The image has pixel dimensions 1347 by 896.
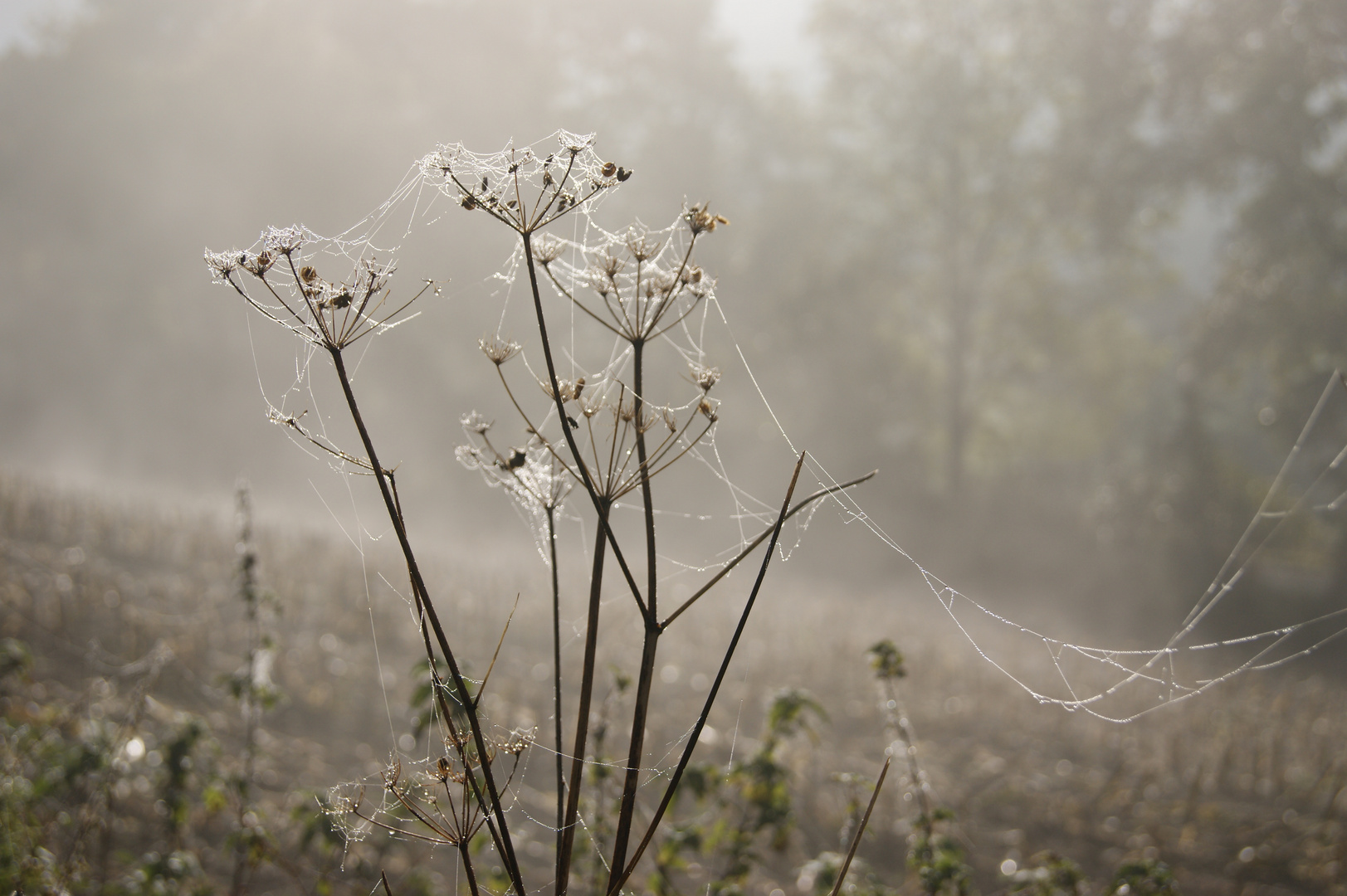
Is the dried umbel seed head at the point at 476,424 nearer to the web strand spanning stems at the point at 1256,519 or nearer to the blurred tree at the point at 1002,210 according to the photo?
the web strand spanning stems at the point at 1256,519

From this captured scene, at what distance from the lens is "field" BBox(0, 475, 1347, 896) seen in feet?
9.44

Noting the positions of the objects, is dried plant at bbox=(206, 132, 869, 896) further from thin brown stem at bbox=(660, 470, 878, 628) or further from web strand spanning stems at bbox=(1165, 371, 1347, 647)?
web strand spanning stems at bbox=(1165, 371, 1347, 647)

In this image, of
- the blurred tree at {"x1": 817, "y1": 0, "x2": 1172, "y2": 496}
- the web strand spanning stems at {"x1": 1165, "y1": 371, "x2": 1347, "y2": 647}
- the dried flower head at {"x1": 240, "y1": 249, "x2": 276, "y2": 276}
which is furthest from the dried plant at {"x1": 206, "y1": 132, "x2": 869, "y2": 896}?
the blurred tree at {"x1": 817, "y1": 0, "x2": 1172, "y2": 496}

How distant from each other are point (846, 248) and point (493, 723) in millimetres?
22227

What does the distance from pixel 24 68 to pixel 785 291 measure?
3049cm

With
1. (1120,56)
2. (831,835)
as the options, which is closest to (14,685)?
(831,835)

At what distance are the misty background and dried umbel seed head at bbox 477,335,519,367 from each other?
14421mm

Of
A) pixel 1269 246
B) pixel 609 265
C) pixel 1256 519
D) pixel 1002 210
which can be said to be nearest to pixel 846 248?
pixel 1002 210

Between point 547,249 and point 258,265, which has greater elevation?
point 547,249

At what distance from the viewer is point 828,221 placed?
74.0ft

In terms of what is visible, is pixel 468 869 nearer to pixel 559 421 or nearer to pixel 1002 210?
pixel 559 421

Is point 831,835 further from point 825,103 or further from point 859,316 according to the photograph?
point 825,103

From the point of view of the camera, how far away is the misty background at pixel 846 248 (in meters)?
15.6

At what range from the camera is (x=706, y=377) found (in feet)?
4.69
